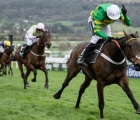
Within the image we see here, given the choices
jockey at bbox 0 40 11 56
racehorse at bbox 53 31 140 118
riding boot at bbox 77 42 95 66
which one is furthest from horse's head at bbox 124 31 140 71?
jockey at bbox 0 40 11 56

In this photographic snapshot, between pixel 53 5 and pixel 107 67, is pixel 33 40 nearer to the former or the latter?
pixel 107 67

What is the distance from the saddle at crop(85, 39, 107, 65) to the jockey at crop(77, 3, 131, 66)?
11 cm

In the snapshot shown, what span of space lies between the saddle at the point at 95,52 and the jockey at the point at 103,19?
0.35ft

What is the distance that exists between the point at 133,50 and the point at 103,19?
45.9 inches

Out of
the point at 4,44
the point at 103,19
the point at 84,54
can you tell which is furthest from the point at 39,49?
the point at 4,44

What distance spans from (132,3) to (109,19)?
82.2 meters

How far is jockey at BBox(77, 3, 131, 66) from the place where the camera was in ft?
24.4

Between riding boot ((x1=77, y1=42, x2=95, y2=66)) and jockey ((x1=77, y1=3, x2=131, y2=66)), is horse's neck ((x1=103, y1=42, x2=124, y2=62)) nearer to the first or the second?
jockey ((x1=77, y1=3, x2=131, y2=66))

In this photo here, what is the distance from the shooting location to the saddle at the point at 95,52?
25.1 feet

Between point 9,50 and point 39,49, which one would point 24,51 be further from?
point 9,50

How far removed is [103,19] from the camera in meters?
7.64

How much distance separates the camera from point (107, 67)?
7371 millimetres

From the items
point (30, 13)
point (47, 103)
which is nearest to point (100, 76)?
point (47, 103)

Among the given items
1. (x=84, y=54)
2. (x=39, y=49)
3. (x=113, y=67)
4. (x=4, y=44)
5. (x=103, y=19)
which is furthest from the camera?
(x=4, y=44)
